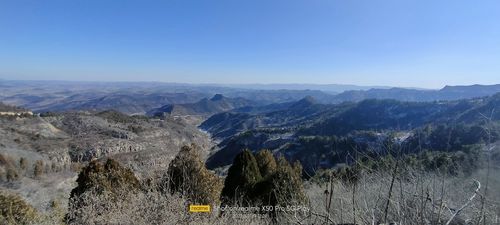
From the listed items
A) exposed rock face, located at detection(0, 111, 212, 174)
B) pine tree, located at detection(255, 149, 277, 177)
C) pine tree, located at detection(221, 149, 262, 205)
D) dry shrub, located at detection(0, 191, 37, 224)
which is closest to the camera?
dry shrub, located at detection(0, 191, 37, 224)

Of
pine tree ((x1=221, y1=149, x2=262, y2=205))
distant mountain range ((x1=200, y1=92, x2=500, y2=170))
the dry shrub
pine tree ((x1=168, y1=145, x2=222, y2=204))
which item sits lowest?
distant mountain range ((x1=200, y1=92, x2=500, y2=170))

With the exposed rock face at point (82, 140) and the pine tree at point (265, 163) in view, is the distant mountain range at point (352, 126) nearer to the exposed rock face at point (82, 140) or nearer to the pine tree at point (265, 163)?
the exposed rock face at point (82, 140)

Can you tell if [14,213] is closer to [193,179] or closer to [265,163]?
[193,179]

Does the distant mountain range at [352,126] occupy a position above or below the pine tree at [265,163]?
below

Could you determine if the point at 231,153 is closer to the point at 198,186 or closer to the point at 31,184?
the point at 31,184

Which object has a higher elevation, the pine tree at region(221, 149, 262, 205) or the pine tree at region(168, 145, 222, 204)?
the pine tree at region(168, 145, 222, 204)

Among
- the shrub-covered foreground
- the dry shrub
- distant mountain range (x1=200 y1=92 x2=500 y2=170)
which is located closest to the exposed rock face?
distant mountain range (x1=200 y1=92 x2=500 y2=170)

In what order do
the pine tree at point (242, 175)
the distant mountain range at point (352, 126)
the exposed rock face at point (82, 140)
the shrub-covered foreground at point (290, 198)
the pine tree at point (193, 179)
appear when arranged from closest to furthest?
the shrub-covered foreground at point (290, 198) → the pine tree at point (193, 179) → the pine tree at point (242, 175) → the exposed rock face at point (82, 140) → the distant mountain range at point (352, 126)

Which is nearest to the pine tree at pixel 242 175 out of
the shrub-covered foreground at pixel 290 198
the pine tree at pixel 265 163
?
the shrub-covered foreground at pixel 290 198

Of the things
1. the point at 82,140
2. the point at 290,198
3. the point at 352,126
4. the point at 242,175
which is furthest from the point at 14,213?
the point at 352,126

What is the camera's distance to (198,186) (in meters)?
13.3

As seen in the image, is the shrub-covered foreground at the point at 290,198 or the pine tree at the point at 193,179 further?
the pine tree at the point at 193,179

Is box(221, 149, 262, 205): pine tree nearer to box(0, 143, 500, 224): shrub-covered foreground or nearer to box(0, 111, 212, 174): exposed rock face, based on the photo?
box(0, 143, 500, 224): shrub-covered foreground

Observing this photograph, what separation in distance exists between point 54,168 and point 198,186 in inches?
2162
